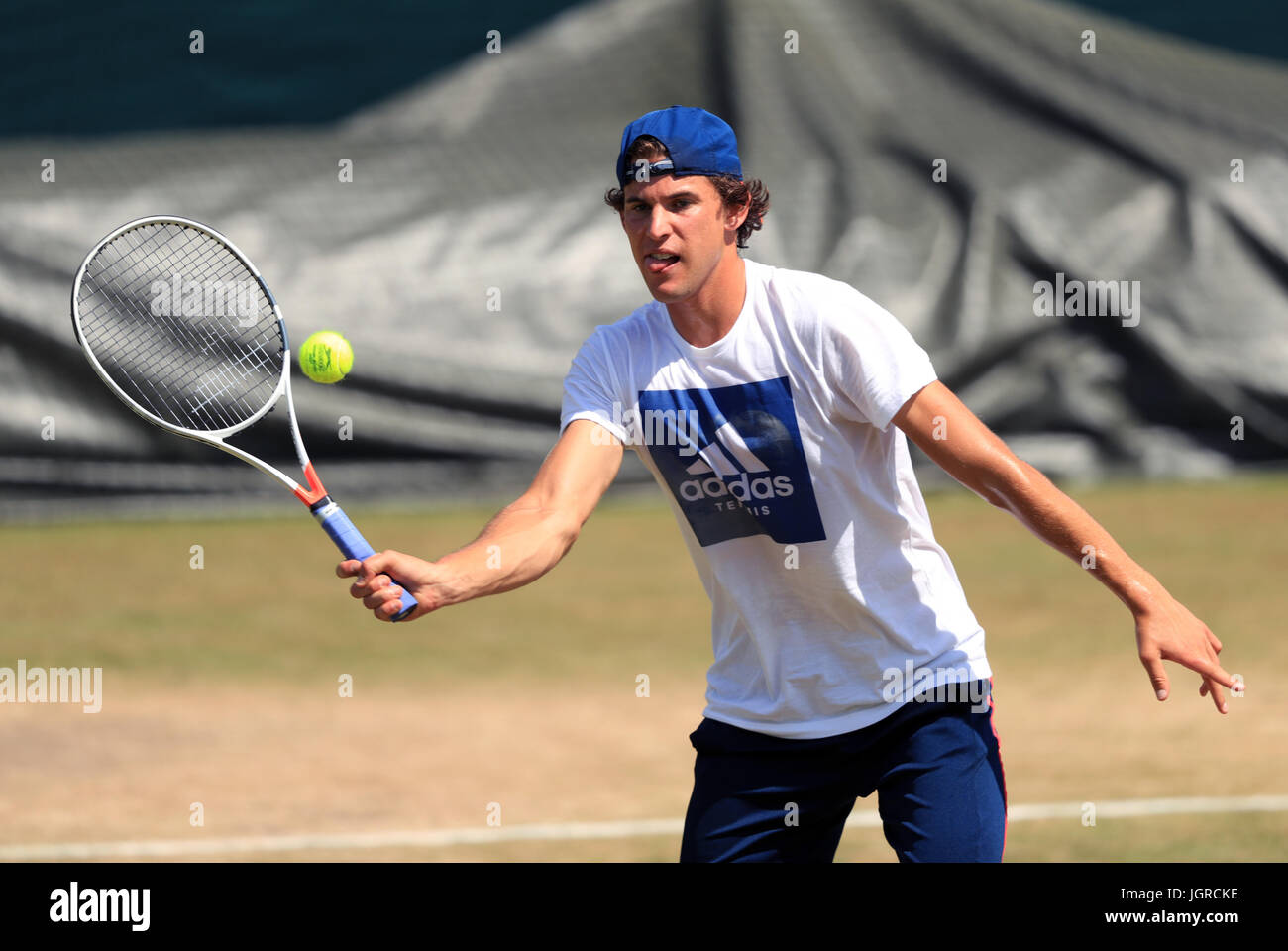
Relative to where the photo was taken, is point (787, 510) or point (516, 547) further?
point (787, 510)

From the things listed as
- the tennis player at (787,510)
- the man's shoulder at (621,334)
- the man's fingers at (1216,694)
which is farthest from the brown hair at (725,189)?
the man's fingers at (1216,694)

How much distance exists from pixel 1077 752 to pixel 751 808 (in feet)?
11.6

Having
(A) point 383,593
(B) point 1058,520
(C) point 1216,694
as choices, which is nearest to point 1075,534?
(B) point 1058,520

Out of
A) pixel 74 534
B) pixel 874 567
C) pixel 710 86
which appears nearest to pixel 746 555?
pixel 874 567

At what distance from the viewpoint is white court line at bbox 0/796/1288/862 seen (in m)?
5.94

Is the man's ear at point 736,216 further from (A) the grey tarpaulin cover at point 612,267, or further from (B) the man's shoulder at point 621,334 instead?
(A) the grey tarpaulin cover at point 612,267

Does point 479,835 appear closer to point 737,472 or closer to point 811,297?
point 737,472

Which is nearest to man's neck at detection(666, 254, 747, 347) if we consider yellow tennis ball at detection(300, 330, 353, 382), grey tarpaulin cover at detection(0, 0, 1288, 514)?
yellow tennis ball at detection(300, 330, 353, 382)

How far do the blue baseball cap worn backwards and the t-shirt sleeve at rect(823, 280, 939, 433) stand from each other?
40cm

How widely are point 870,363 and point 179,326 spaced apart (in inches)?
270

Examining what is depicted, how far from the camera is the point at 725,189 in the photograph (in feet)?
12.7

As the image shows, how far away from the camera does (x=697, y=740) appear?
13.3ft

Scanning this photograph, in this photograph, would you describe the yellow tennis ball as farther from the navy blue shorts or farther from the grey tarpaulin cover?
the grey tarpaulin cover

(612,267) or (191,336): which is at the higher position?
(612,267)
